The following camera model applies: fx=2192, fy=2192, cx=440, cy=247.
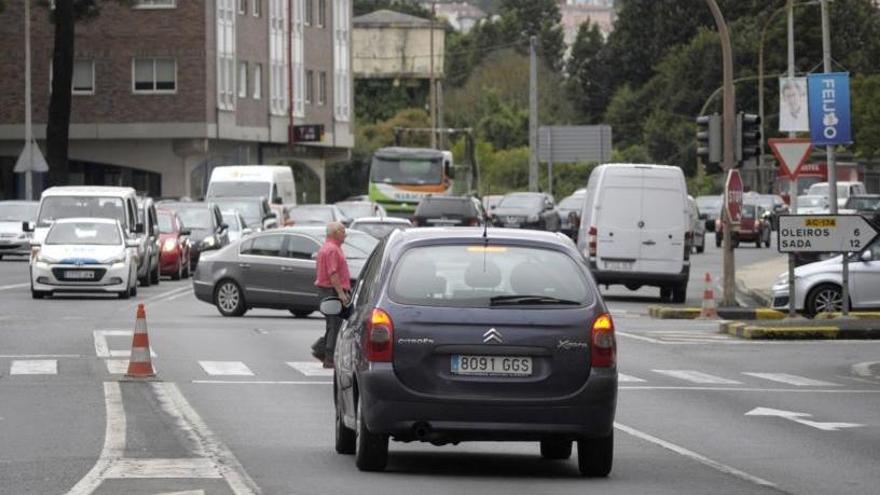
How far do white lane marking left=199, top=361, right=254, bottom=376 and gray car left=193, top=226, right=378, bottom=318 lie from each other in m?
9.93

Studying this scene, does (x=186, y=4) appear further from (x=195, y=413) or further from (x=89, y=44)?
(x=195, y=413)

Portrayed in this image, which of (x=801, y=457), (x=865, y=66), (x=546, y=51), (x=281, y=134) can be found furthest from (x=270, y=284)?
(x=546, y=51)

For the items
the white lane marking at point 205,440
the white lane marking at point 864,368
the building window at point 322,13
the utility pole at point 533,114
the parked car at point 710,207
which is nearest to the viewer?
the white lane marking at point 205,440

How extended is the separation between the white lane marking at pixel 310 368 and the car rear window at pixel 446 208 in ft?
127

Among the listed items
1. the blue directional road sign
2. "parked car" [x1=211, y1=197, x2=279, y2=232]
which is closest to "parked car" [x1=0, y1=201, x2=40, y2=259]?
"parked car" [x1=211, y1=197, x2=279, y2=232]

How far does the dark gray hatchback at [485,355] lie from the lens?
515 inches

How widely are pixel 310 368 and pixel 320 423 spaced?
6.66 meters

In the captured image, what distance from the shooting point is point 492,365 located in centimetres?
1316

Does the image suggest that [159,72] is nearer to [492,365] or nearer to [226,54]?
[226,54]

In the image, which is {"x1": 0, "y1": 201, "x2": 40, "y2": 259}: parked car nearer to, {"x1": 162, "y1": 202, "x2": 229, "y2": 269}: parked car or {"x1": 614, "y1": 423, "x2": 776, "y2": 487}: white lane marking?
{"x1": 162, "y1": 202, "x2": 229, "y2": 269}: parked car

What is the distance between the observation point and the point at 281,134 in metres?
90.4

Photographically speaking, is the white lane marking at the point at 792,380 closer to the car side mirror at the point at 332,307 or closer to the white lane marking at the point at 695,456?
the white lane marking at the point at 695,456

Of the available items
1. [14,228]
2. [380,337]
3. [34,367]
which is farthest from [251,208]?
[380,337]

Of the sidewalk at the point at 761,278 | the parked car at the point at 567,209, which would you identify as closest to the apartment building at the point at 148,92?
the parked car at the point at 567,209
